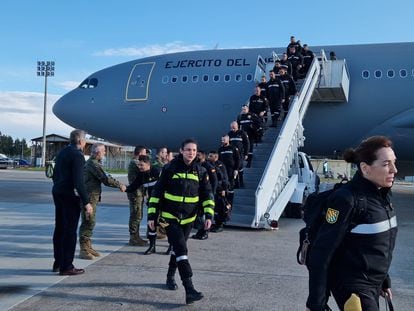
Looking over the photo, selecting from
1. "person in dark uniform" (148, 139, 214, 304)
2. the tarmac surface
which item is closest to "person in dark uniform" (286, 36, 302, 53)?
the tarmac surface

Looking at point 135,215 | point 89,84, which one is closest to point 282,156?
point 135,215

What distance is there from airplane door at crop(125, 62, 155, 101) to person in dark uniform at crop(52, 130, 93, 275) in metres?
10.8

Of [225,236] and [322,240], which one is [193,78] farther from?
[322,240]

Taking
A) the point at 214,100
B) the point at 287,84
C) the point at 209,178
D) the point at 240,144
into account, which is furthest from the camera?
the point at 214,100

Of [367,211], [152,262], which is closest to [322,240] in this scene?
[367,211]

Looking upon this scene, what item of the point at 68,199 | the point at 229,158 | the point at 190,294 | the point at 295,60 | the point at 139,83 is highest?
the point at 295,60

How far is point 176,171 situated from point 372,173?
2806mm

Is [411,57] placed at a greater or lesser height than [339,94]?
greater

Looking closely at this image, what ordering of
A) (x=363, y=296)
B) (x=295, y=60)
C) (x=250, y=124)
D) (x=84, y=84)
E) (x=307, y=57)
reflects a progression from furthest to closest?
1. (x=84, y=84)
2. (x=307, y=57)
3. (x=295, y=60)
4. (x=250, y=124)
5. (x=363, y=296)

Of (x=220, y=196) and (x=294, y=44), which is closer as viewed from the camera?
(x=220, y=196)

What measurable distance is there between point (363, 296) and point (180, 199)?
2.80 m

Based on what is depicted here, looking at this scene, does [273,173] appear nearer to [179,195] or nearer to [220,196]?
[220,196]

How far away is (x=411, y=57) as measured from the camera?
47.7ft

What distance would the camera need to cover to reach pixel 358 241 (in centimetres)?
256
